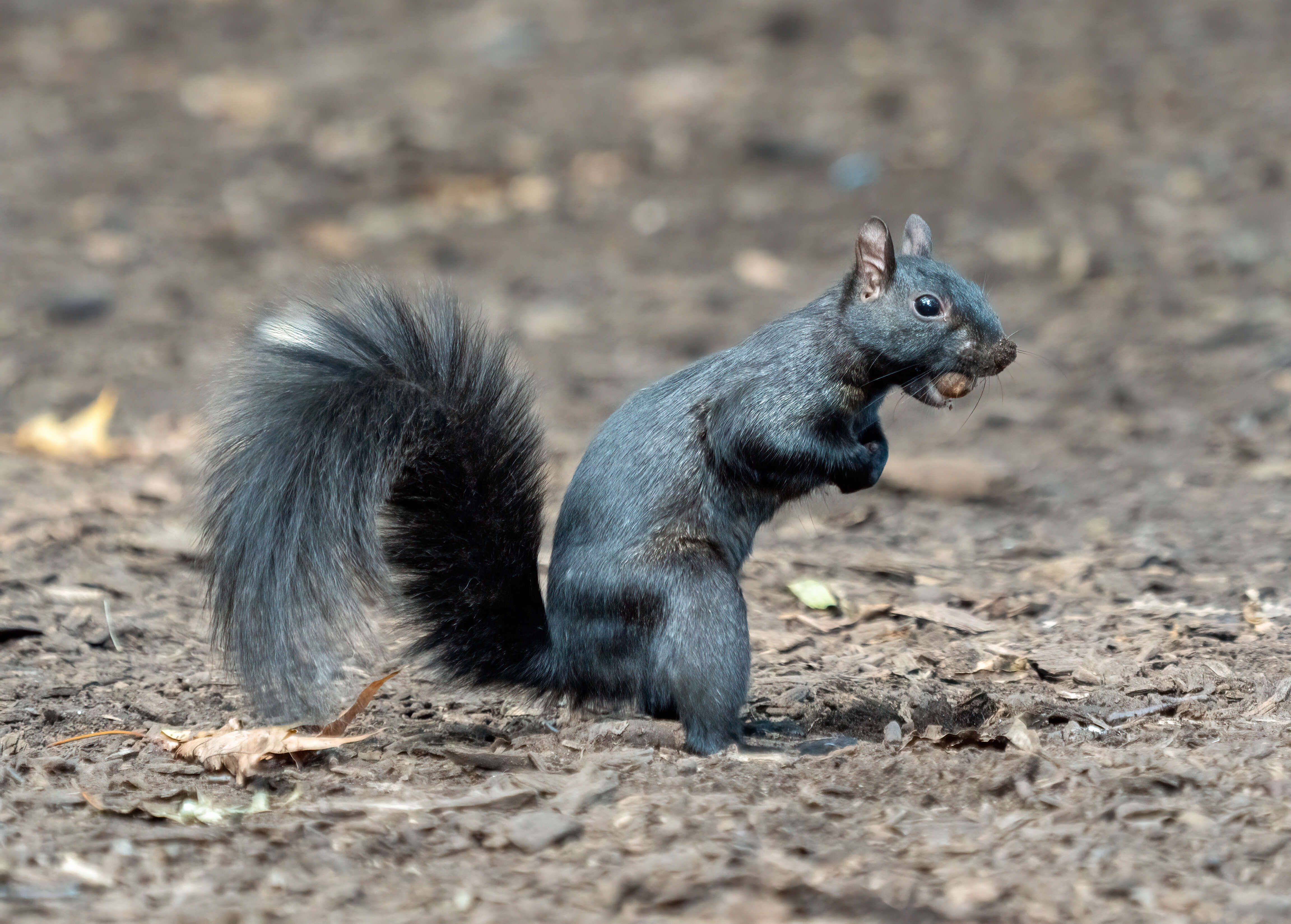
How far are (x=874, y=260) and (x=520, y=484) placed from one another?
1.05 metres

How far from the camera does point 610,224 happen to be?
9.38 metres

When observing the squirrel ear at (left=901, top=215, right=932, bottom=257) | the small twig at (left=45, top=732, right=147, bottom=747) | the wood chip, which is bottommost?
the small twig at (left=45, top=732, right=147, bottom=747)

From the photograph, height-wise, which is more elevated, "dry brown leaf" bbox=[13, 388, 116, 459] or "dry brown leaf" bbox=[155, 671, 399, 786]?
"dry brown leaf" bbox=[13, 388, 116, 459]

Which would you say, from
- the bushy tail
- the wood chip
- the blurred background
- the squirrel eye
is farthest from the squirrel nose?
the blurred background

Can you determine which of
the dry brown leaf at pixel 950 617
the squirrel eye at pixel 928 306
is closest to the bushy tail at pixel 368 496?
the squirrel eye at pixel 928 306

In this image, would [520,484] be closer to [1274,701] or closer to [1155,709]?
[1155,709]

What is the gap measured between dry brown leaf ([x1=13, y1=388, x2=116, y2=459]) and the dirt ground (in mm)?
152

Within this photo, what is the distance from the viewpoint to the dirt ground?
2.57m

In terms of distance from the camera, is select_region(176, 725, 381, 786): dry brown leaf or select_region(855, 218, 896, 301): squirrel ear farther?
select_region(855, 218, 896, 301): squirrel ear

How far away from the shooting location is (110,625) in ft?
14.1

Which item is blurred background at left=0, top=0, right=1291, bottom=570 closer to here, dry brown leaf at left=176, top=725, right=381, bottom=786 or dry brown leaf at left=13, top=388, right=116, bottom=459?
dry brown leaf at left=13, top=388, right=116, bottom=459

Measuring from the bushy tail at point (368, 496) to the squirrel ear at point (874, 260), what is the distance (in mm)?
905

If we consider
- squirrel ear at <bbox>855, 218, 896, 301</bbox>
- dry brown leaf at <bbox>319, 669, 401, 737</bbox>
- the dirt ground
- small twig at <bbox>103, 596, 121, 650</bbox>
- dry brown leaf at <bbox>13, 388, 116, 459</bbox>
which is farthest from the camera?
dry brown leaf at <bbox>13, 388, 116, 459</bbox>

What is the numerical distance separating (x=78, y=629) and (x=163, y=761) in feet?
3.98
